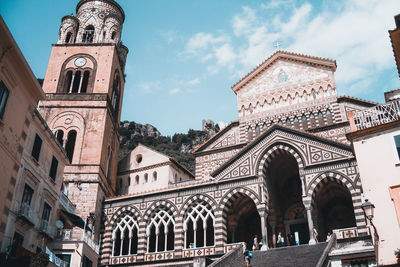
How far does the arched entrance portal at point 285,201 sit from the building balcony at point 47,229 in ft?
41.3

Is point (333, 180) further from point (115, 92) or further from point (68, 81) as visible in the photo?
point (68, 81)

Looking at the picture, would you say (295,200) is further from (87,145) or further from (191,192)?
(87,145)

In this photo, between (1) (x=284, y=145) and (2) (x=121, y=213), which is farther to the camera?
(2) (x=121, y=213)

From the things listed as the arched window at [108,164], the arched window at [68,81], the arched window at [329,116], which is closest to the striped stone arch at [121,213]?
the arched window at [108,164]

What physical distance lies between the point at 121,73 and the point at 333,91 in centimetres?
1914

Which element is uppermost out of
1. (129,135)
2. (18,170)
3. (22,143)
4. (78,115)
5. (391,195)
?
(129,135)

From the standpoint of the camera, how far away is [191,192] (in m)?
26.9

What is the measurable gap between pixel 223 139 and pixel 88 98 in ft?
37.1

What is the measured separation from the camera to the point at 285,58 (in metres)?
33.7

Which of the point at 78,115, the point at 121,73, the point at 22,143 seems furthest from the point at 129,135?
the point at 22,143

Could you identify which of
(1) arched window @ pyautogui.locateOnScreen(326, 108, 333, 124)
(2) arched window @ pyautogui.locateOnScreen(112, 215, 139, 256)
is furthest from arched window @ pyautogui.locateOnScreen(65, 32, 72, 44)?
(1) arched window @ pyautogui.locateOnScreen(326, 108, 333, 124)

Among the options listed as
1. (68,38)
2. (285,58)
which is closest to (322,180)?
(285,58)

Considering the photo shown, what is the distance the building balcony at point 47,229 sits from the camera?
19547 mm

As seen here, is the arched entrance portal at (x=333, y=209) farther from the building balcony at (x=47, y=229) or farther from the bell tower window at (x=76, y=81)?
the bell tower window at (x=76, y=81)
